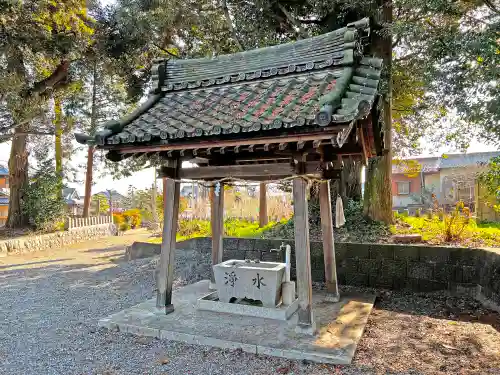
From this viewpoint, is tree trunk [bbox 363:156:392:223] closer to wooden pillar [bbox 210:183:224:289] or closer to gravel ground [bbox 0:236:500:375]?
gravel ground [bbox 0:236:500:375]

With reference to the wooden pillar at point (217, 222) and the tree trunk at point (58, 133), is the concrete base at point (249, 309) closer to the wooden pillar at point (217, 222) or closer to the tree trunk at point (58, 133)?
the wooden pillar at point (217, 222)

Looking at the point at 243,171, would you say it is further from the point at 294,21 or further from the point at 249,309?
the point at 294,21

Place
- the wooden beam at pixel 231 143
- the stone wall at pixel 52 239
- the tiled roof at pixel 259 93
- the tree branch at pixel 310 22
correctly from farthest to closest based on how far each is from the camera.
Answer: the stone wall at pixel 52 239, the tree branch at pixel 310 22, the tiled roof at pixel 259 93, the wooden beam at pixel 231 143

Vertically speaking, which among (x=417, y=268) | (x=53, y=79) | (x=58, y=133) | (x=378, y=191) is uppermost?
(x=53, y=79)

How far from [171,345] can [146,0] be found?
9760 millimetres

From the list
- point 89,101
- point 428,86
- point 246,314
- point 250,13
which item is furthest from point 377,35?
point 89,101

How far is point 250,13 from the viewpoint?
9.20 m

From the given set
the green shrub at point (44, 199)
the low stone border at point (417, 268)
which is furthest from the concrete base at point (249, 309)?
the green shrub at point (44, 199)

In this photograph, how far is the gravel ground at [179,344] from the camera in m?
3.38

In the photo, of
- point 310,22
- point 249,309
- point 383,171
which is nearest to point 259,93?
point 249,309

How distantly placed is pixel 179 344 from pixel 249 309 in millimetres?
→ 1063

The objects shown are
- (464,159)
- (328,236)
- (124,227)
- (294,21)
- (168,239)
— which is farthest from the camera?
(464,159)

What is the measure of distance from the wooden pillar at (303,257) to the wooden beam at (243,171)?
19cm

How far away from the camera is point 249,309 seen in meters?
4.64
